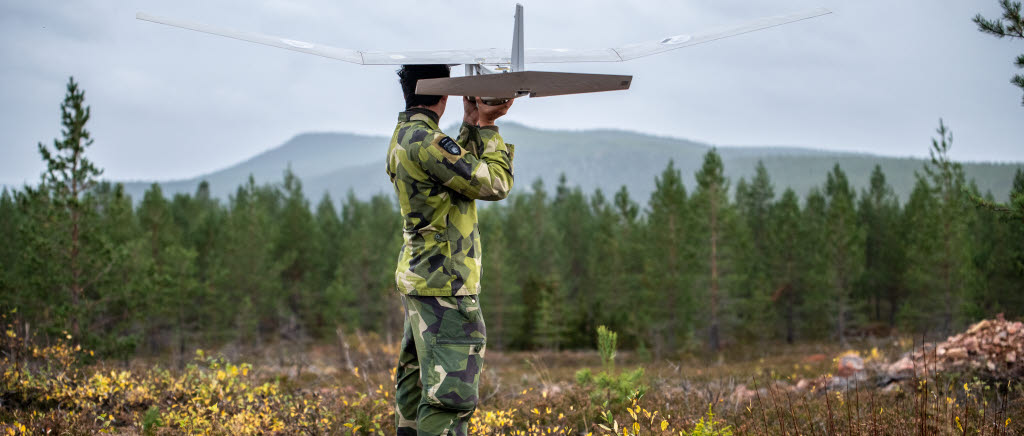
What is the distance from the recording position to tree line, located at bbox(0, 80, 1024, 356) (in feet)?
96.9

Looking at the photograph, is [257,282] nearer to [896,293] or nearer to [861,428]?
[861,428]

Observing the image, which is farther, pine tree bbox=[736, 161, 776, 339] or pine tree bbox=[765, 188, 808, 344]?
pine tree bbox=[765, 188, 808, 344]

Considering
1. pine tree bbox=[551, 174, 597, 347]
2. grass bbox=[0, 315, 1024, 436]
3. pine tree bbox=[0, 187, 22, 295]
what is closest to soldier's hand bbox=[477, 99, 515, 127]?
grass bbox=[0, 315, 1024, 436]

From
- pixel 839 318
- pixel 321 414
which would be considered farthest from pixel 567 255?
pixel 321 414

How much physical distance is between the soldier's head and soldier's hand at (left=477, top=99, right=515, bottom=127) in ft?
0.79

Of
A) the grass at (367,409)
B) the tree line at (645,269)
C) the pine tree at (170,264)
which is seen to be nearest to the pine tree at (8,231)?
the tree line at (645,269)

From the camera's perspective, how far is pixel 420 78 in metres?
3.23

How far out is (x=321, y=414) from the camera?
16.3 ft

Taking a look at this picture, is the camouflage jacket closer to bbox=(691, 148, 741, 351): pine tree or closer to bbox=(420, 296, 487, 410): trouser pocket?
bbox=(420, 296, 487, 410): trouser pocket

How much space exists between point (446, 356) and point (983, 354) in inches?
258

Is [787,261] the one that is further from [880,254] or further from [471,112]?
[471,112]

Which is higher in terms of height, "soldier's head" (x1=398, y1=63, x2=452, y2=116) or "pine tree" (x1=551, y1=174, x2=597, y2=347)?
"soldier's head" (x1=398, y1=63, x2=452, y2=116)

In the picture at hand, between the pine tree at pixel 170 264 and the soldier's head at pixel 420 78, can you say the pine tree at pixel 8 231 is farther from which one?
the soldier's head at pixel 420 78

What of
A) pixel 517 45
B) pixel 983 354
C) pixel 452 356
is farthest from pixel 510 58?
pixel 983 354
